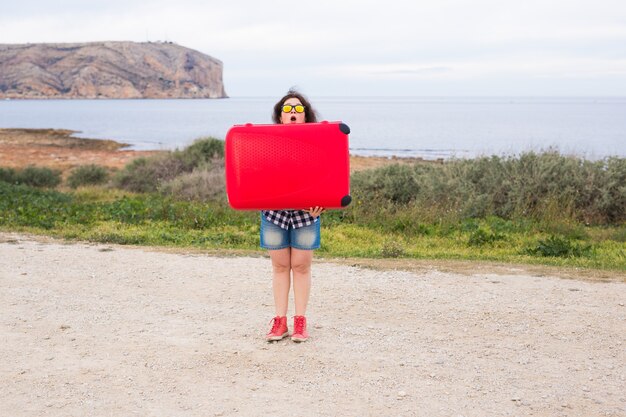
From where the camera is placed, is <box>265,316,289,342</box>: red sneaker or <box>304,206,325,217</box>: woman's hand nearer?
<box>304,206,325,217</box>: woman's hand

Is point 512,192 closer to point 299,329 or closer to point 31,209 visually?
point 31,209

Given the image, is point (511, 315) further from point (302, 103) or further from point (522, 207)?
point (522, 207)

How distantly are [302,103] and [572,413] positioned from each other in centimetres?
280

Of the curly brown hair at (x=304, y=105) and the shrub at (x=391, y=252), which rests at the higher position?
the curly brown hair at (x=304, y=105)

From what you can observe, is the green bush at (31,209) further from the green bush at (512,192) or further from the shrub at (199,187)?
the green bush at (512,192)

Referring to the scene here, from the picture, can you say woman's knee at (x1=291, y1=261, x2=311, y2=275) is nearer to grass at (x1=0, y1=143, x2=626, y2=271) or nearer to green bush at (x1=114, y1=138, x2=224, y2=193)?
grass at (x1=0, y1=143, x2=626, y2=271)

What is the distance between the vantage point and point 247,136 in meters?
5.07

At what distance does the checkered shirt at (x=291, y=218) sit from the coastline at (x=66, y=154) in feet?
73.1

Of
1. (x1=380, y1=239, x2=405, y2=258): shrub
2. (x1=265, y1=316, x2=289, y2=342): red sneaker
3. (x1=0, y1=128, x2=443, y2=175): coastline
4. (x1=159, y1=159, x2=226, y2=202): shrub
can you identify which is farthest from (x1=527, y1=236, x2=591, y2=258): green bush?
(x1=0, y1=128, x2=443, y2=175): coastline

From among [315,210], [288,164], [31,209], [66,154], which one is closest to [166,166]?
[31,209]

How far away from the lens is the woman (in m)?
5.58

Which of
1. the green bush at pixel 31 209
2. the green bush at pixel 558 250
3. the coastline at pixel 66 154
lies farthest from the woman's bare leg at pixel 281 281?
the coastline at pixel 66 154

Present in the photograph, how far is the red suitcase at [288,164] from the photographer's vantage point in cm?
505

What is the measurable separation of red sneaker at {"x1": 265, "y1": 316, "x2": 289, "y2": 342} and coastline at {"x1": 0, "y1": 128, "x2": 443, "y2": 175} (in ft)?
72.4
